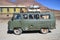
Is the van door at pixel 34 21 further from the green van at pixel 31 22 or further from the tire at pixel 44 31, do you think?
the tire at pixel 44 31

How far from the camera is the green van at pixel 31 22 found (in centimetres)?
1558

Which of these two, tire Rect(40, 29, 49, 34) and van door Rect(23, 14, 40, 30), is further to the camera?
tire Rect(40, 29, 49, 34)

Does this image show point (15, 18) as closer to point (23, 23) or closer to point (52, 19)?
point (23, 23)

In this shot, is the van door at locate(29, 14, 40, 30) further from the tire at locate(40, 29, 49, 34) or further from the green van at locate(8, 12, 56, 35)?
the tire at locate(40, 29, 49, 34)

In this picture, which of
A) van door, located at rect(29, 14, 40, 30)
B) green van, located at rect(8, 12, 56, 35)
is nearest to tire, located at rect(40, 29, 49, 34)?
green van, located at rect(8, 12, 56, 35)

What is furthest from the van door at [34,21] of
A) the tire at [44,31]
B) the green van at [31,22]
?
the tire at [44,31]

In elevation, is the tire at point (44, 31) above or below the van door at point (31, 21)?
below

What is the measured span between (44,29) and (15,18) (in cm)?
261

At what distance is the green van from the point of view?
51.1 feet

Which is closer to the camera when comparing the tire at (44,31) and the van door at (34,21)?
the van door at (34,21)

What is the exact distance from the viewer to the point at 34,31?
1712 centimetres

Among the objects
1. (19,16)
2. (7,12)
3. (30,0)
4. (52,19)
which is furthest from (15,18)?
(30,0)

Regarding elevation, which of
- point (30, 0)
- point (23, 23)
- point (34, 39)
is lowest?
point (34, 39)

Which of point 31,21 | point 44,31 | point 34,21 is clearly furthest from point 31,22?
point 44,31
